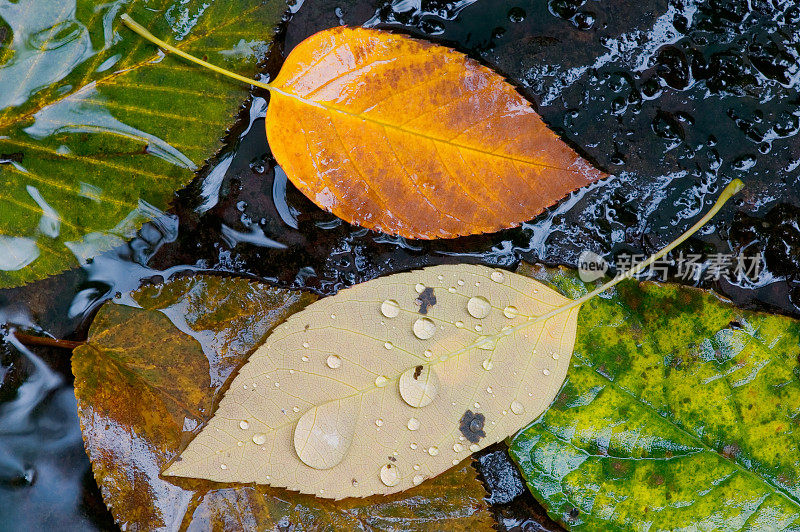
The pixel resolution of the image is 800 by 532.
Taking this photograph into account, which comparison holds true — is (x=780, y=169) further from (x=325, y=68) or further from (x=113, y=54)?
(x=113, y=54)

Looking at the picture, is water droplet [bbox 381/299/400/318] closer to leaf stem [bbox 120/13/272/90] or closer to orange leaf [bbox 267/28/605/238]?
orange leaf [bbox 267/28/605/238]

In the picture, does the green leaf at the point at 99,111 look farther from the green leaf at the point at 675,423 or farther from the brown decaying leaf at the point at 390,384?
the green leaf at the point at 675,423

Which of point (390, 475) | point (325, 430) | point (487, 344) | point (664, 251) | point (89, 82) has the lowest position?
point (390, 475)

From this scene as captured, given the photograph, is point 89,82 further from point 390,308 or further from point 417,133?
point 390,308

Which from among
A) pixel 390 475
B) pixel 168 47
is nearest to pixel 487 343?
pixel 390 475

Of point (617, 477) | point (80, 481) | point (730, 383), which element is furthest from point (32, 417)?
point (730, 383)
